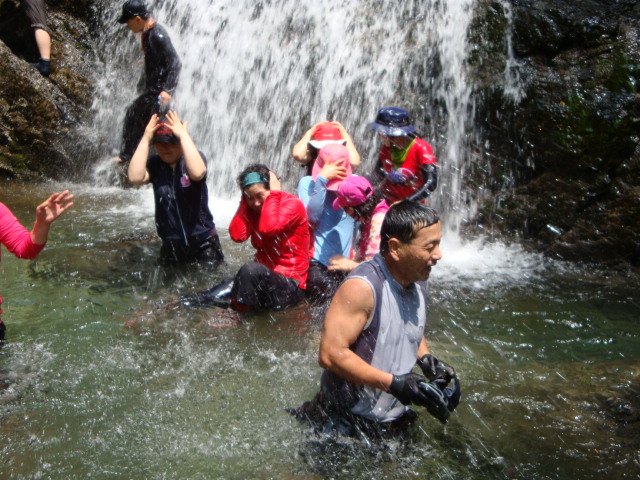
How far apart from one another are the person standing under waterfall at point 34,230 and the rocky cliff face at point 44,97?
6.56 metres

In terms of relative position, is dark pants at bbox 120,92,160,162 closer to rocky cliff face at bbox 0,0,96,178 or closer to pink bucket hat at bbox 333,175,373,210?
rocky cliff face at bbox 0,0,96,178

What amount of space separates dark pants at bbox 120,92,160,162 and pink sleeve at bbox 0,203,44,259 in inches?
163

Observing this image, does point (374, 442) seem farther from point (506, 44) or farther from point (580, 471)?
point (506, 44)

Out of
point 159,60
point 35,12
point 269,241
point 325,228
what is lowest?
point 269,241

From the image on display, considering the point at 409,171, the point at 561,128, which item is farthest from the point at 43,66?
the point at 561,128

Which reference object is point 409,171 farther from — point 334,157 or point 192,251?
point 192,251

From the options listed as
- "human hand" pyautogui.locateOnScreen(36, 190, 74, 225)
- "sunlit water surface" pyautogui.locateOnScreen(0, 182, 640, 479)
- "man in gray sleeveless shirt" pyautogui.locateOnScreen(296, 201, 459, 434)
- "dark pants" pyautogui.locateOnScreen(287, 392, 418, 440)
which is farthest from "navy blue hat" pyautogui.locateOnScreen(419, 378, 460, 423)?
"human hand" pyautogui.locateOnScreen(36, 190, 74, 225)

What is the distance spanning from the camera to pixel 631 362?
4.54m

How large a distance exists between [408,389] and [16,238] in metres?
2.24

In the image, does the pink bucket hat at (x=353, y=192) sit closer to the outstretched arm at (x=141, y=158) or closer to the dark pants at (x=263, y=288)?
the dark pants at (x=263, y=288)

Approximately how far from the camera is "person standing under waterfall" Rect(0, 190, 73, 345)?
335cm

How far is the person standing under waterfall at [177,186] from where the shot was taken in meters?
5.09

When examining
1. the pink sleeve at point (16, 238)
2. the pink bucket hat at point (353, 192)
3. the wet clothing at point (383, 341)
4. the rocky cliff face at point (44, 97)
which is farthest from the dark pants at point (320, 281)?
the rocky cliff face at point (44, 97)

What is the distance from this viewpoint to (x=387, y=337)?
9.03 feet
